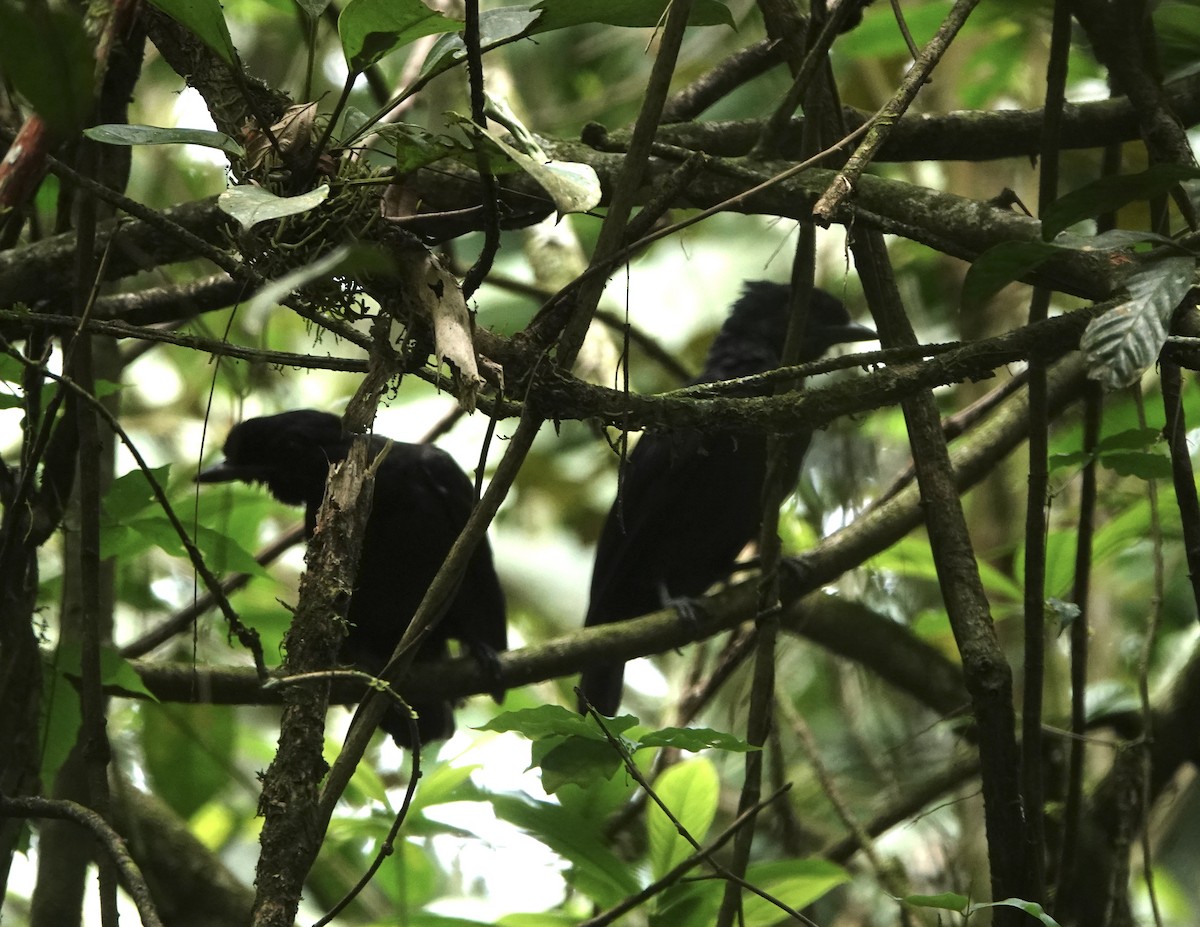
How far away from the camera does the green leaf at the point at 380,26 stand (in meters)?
1.65

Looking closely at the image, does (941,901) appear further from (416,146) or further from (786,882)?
(416,146)

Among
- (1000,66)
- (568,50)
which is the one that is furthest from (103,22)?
(568,50)

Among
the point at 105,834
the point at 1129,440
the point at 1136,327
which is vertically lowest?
the point at 105,834

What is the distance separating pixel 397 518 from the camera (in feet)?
13.2

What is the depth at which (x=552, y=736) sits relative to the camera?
2.07 meters

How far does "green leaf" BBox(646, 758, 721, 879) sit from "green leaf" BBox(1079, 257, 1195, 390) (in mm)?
1411

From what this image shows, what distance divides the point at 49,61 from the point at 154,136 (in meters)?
0.32

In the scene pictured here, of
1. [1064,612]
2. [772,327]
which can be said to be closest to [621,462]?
[1064,612]

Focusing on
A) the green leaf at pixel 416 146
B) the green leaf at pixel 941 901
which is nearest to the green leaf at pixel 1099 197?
the green leaf at pixel 416 146

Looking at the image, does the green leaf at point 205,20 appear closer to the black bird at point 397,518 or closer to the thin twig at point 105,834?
the thin twig at point 105,834

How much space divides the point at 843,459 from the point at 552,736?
2.39 metres

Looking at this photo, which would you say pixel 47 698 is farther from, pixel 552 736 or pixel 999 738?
pixel 999 738

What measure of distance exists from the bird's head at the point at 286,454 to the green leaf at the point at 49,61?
252cm

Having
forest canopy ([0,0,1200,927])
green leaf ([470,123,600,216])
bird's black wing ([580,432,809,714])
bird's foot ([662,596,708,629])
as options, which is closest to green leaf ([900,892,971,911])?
forest canopy ([0,0,1200,927])
